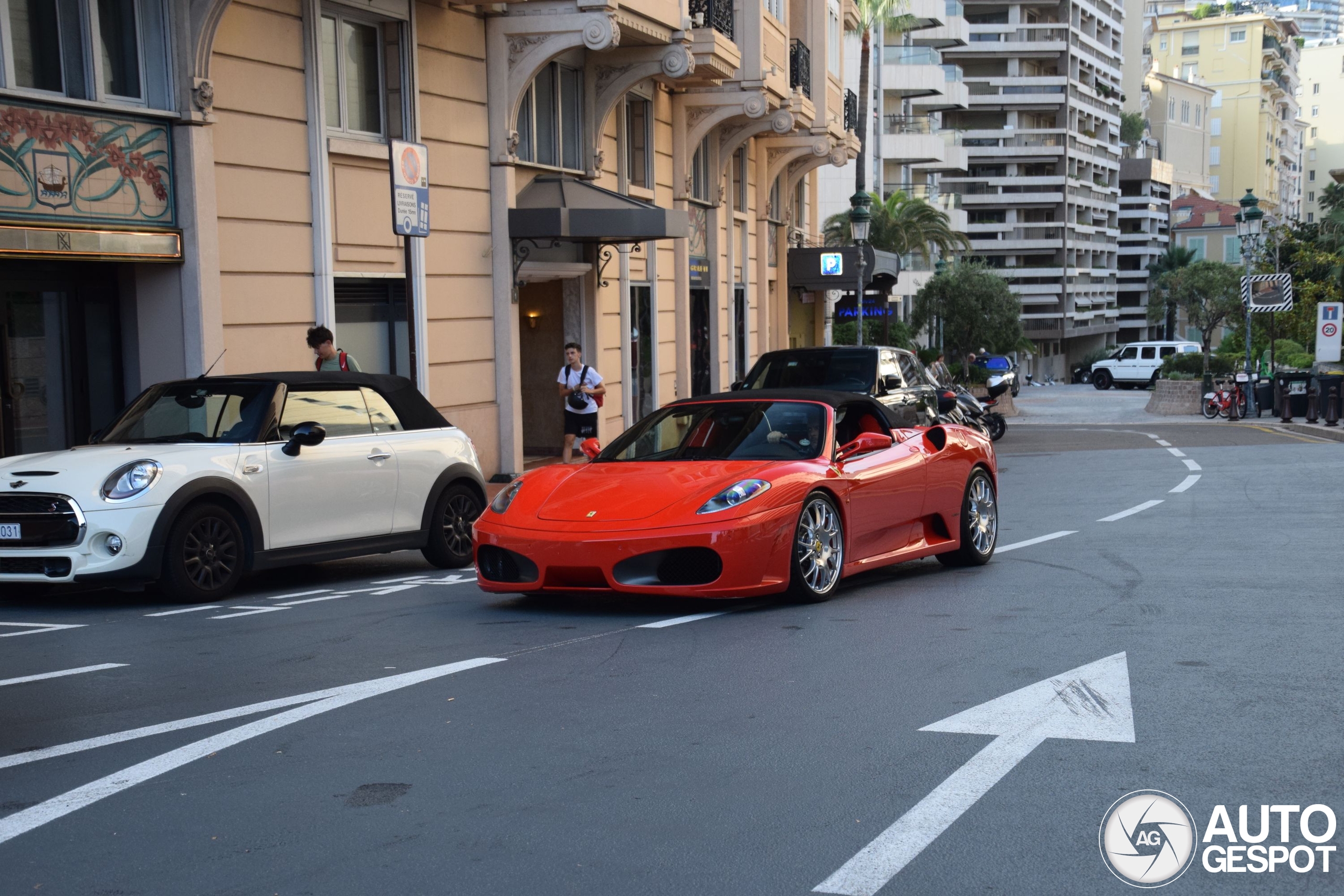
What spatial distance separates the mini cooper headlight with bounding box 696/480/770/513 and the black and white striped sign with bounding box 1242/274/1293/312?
35.2m

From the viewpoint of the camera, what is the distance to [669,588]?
8.56m

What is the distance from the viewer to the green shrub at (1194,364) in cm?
5616

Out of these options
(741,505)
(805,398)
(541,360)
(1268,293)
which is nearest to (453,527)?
(805,398)

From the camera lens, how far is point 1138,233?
14962cm

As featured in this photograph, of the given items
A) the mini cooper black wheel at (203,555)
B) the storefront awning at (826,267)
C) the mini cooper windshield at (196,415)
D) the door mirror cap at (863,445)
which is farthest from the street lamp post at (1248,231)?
the mini cooper black wheel at (203,555)

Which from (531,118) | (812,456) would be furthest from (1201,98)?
(812,456)

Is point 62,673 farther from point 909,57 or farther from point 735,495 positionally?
point 909,57

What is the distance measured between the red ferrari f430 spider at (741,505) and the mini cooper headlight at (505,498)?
0.06 feet

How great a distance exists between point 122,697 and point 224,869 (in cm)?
258

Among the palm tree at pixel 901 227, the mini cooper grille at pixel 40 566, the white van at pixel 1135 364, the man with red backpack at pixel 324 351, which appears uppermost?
the palm tree at pixel 901 227

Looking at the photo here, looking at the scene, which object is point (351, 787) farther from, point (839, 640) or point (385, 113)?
point (385, 113)

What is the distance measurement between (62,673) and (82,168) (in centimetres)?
754

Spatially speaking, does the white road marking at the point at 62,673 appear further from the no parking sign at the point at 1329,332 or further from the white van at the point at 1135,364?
the white van at the point at 1135,364

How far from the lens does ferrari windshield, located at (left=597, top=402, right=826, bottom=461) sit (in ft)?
31.7
